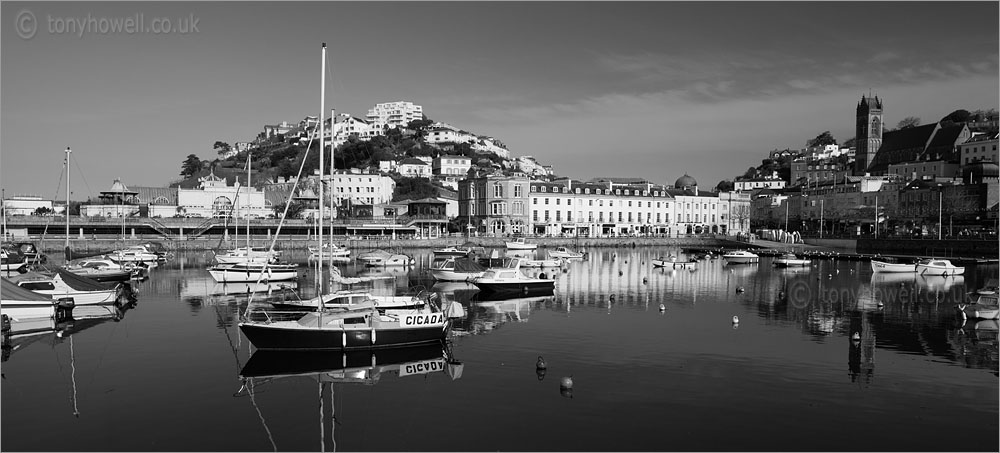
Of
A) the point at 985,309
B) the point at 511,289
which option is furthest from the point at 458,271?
the point at 985,309

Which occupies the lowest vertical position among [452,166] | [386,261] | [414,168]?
[386,261]

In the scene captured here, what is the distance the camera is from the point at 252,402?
1744 centimetres

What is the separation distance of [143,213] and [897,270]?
9462cm

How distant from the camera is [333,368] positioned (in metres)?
20.7

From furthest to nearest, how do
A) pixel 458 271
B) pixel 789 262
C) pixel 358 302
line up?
pixel 789 262 < pixel 458 271 < pixel 358 302

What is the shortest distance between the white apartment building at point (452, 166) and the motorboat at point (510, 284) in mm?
126248

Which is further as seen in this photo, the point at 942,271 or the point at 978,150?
the point at 978,150

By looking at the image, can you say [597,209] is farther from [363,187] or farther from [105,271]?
[105,271]

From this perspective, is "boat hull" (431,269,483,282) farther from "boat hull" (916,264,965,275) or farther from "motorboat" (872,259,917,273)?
"boat hull" (916,264,965,275)

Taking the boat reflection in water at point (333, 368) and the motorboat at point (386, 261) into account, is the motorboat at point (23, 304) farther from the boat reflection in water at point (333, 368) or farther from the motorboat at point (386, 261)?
the motorboat at point (386, 261)

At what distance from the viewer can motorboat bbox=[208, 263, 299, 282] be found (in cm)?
4388

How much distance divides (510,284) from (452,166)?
129 meters

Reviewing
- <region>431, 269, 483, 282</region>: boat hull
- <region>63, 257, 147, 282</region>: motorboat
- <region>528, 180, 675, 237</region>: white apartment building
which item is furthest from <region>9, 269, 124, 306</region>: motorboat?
<region>528, 180, 675, 237</region>: white apartment building

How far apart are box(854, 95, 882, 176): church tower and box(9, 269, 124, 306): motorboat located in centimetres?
15256
